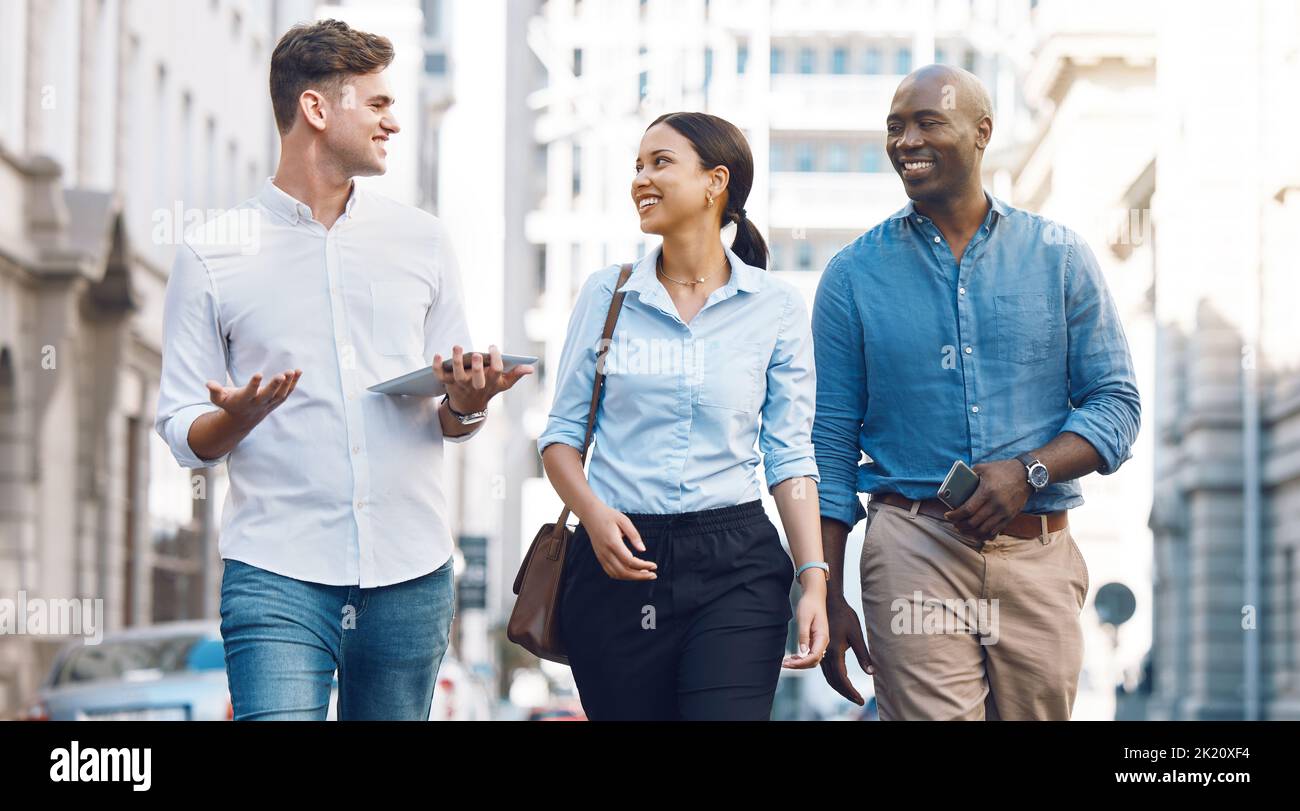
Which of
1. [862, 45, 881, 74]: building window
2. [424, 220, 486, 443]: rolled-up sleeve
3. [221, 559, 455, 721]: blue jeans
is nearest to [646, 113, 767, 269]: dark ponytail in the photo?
[424, 220, 486, 443]: rolled-up sleeve

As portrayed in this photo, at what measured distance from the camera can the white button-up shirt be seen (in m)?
4.18

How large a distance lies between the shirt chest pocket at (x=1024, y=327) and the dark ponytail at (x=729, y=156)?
1.93 ft

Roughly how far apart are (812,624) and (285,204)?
1442 mm

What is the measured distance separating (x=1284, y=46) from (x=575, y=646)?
95.1 ft

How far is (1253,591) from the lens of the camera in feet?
102

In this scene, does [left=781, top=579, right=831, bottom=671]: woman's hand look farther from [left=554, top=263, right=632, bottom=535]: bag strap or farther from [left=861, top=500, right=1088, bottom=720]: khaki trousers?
[left=554, top=263, right=632, bottom=535]: bag strap

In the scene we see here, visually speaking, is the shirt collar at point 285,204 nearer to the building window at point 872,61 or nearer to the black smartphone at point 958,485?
the black smartphone at point 958,485

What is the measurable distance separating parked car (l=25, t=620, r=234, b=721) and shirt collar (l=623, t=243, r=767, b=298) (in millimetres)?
5834

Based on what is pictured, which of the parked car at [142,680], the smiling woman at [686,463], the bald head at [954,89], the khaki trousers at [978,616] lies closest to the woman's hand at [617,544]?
the smiling woman at [686,463]

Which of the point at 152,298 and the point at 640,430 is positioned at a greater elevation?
the point at 152,298

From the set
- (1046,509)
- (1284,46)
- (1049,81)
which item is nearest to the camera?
(1046,509)

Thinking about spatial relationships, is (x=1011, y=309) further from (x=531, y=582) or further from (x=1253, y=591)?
(x=1253, y=591)

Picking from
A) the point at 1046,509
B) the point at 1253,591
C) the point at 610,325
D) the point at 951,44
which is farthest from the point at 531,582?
the point at 951,44

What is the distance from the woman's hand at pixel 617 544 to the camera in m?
4.20
